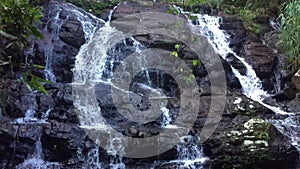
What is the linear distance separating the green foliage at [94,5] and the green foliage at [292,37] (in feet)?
15.3

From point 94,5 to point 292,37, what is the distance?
518 centimetres

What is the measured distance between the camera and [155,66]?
8.01 m

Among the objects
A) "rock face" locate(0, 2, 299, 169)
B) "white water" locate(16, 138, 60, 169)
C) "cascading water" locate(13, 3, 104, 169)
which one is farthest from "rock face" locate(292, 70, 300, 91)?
"white water" locate(16, 138, 60, 169)

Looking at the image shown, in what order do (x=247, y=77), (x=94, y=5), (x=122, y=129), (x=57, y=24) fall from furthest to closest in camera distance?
(x=94, y=5), (x=57, y=24), (x=247, y=77), (x=122, y=129)

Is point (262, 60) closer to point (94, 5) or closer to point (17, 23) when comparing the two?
point (94, 5)

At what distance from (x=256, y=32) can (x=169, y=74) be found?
330cm

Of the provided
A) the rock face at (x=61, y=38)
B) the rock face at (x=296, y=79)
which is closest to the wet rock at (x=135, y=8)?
the rock face at (x=61, y=38)

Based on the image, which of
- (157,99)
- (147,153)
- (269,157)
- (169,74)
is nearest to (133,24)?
(169,74)

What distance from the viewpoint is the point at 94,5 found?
394 inches

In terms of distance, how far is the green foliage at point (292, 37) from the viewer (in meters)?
7.77

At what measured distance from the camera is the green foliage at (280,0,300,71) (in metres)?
7.77

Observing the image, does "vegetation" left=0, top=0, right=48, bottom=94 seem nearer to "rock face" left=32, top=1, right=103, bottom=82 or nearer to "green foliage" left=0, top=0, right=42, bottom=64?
"green foliage" left=0, top=0, right=42, bottom=64

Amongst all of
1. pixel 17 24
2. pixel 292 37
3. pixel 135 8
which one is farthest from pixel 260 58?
pixel 17 24

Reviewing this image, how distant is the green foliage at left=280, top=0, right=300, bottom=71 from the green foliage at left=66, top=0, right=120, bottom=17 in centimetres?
468
